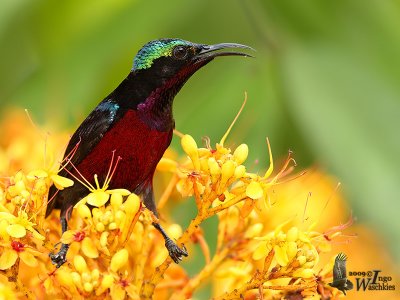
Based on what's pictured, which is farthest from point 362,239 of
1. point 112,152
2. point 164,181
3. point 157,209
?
point 112,152

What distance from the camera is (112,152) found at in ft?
4.63

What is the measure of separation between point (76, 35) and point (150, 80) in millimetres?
1062

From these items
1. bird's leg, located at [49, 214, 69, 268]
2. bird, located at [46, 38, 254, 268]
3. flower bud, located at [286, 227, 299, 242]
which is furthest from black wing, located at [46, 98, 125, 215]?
flower bud, located at [286, 227, 299, 242]

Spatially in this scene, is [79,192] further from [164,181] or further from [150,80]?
[164,181]

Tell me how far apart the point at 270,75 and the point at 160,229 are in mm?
1248

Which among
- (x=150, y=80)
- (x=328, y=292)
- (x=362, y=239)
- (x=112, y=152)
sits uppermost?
(x=150, y=80)

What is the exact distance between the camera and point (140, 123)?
1.38 m

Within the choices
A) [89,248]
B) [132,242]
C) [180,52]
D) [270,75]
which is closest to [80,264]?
[89,248]

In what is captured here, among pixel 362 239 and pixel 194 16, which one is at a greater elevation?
pixel 194 16

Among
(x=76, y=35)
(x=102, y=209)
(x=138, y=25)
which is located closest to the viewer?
(x=102, y=209)

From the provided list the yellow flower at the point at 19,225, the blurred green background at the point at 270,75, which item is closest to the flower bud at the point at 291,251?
the yellow flower at the point at 19,225

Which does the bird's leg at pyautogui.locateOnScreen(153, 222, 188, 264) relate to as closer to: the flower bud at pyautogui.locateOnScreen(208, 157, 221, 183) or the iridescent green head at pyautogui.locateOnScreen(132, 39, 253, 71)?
the flower bud at pyautogui.locateOnScreen(208, 157, 221, 183)

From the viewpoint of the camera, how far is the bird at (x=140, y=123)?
135 centimetres

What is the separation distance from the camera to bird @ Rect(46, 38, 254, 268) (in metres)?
1.35
